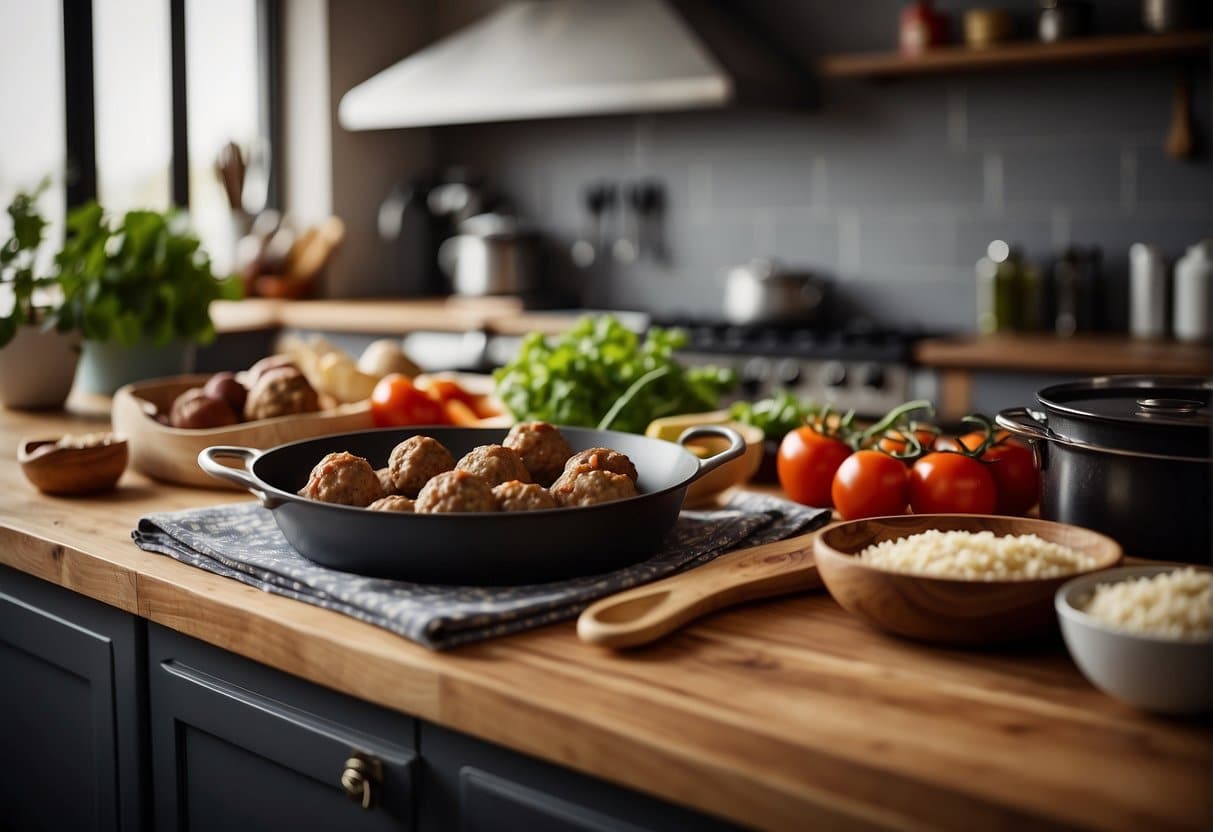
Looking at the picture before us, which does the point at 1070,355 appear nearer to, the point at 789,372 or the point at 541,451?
the point at 789,372

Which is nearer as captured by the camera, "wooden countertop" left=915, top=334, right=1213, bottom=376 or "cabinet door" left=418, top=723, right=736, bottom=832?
"cabinet door" left=418, top=723, right=736, bottom=832

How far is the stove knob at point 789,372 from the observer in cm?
347

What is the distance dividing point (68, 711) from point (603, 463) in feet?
2.36

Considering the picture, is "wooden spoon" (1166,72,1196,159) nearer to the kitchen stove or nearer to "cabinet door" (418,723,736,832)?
the kitchen stove

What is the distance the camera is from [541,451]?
4.13 feet

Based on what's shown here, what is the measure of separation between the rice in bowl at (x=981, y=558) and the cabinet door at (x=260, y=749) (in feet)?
1.36

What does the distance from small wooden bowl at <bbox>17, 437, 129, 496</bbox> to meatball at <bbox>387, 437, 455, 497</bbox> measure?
56cm

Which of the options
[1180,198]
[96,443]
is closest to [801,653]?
[96,443]

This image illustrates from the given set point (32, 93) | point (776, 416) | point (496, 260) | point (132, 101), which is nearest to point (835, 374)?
point (496, 260)

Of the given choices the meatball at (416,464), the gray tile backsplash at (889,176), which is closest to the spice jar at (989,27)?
the gray tile backsplash at (889,176)

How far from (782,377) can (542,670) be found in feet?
8.72

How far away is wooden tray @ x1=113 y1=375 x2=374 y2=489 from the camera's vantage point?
1.61m

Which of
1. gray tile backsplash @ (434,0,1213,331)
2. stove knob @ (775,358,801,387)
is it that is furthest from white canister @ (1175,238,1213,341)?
stove knob @ (775,358,801,387)

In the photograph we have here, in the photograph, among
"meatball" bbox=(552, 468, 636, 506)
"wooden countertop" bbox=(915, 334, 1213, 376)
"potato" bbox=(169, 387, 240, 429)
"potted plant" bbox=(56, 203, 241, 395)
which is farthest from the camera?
"wooden countertop" bbox=(915, 334, 1213, 376)
